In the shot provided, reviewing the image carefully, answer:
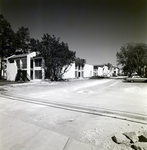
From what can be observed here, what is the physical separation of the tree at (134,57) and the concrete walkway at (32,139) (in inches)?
1296

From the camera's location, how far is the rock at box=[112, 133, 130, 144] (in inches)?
97.9

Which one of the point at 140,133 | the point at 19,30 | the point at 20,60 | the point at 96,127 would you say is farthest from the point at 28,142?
the point at 19,30

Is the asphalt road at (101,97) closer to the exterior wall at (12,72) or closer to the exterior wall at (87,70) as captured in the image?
the exterior wall at (12,72)

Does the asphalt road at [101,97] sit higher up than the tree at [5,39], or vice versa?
the tree at [5,39]

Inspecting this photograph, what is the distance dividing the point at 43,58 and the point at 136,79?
68.1ft

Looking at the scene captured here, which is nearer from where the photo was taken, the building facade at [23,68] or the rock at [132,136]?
the rock at [132,136]

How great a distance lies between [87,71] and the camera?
43688 millimetres

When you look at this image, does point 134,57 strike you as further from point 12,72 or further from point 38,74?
point 12,72

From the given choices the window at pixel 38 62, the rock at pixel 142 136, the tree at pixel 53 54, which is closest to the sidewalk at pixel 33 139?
the rock at pixel 142 136

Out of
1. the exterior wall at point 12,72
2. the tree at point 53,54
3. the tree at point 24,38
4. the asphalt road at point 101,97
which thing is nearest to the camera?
the asphalt road at point 101,97

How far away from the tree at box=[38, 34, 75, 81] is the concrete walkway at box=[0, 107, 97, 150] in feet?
61.2

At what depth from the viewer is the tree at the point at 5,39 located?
2751 centimetres

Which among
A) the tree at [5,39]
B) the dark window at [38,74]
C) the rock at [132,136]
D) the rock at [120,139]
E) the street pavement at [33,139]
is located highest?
the tree at [5,39]

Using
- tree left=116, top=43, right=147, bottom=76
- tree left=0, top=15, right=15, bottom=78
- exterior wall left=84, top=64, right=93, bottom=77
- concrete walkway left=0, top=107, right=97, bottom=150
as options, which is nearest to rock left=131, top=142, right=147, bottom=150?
concrete walkway left=0, top=107, right=97, bottom=150
